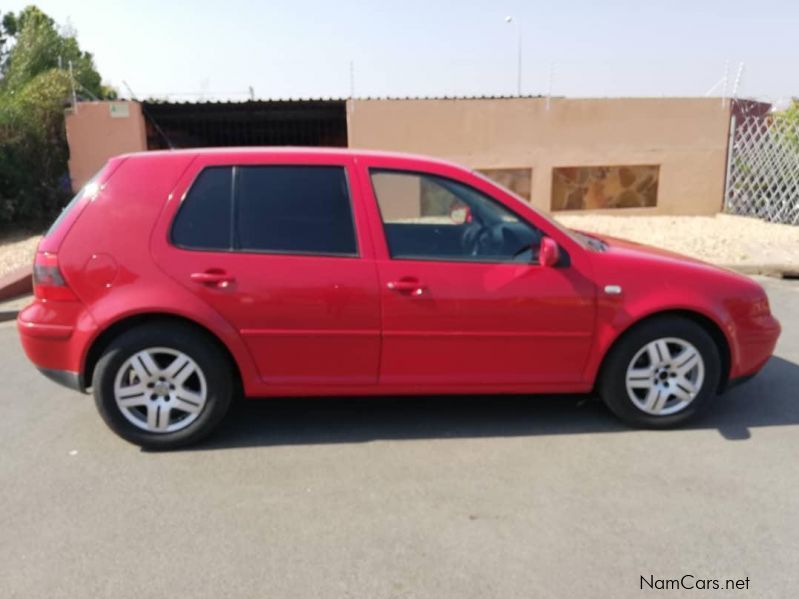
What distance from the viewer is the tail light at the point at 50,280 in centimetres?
361

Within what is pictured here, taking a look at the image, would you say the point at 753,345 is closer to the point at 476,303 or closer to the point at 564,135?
the point at 476,303

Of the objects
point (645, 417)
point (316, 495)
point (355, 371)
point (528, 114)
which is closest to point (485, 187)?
point (355, 371)

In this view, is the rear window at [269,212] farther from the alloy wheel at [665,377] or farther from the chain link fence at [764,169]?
the chain link fence at [764,169]

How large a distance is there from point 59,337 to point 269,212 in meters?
1.35

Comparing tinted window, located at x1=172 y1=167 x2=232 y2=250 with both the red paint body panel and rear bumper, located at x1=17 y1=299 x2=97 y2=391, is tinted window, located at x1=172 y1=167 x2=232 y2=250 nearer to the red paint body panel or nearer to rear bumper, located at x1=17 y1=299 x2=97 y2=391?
the red paint body panel

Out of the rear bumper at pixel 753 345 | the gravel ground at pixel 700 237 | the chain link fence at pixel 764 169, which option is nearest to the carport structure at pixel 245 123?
the gravel ground at pixel 700 237

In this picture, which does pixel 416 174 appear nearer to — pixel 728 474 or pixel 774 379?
pixel 728 474

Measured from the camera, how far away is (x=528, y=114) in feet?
37.5

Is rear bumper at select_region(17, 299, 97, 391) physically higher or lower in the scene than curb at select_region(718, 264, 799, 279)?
higher

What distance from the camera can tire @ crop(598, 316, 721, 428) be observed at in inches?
151

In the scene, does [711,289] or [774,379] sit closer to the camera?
[711,289]

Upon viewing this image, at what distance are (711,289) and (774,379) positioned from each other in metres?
1.46

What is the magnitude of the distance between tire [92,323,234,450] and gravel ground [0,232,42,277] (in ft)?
18.8

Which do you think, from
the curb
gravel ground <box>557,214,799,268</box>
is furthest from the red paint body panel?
gravel ground <box>557,214,799,268</box>
